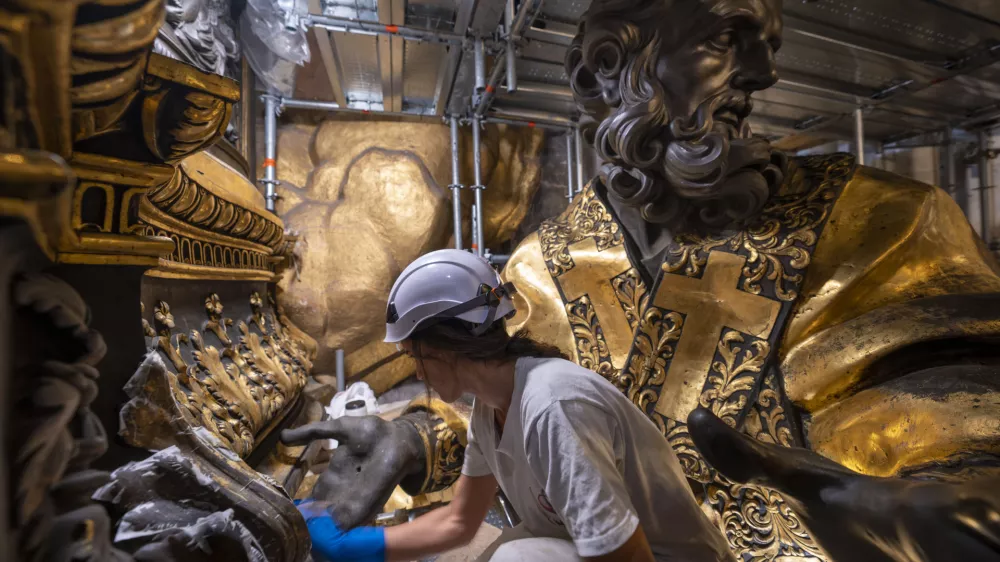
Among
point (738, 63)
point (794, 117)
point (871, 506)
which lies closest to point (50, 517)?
point (871, 506)

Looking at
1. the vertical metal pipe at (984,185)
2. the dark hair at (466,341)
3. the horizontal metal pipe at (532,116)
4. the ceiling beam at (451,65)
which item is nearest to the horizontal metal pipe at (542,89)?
the horizontal metal pipe at (532,116)

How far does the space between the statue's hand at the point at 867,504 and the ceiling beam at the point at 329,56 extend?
6.41ft

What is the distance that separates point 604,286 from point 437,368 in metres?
0.50

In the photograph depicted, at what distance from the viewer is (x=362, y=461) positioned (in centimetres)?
108

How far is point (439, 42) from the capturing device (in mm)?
1915

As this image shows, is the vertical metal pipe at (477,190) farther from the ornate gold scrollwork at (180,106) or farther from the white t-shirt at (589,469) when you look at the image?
the ornate gold scrollwork at (180,106)

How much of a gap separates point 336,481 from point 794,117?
2537 mm

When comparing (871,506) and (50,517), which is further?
(871,506)

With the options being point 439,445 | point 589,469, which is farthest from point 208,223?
point 589,469

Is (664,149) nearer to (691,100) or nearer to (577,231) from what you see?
(691,100)

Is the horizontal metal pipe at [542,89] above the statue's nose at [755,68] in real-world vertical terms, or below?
above

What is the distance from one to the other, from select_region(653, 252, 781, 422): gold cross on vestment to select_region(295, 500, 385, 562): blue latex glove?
0.63 metres

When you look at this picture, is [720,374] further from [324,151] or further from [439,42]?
[324,151]

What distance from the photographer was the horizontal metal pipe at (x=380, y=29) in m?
1.81
